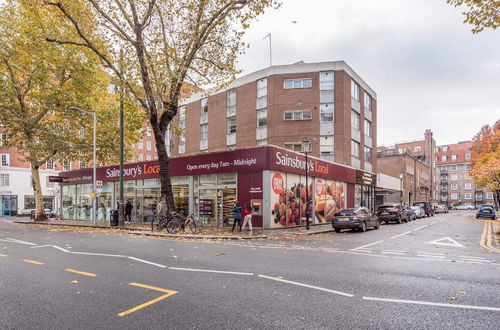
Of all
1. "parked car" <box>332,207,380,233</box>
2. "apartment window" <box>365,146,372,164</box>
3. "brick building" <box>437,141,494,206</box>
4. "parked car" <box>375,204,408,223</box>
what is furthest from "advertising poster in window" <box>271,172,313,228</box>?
"brick building" <box>437,141,494,206</box>

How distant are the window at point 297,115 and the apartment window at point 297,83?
8.53 feet

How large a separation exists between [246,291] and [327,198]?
73.6 ft

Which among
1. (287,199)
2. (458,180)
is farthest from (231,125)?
(458,180)

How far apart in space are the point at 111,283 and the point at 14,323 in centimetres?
210

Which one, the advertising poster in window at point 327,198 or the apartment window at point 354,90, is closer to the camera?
the advertising poster in window at point 327,198

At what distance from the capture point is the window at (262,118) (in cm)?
3562

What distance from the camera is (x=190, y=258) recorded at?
952 centimetres

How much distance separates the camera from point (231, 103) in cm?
3906

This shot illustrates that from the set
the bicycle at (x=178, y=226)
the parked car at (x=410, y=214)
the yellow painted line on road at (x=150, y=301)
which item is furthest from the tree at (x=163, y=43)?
the parked car at (x=410, y=214)

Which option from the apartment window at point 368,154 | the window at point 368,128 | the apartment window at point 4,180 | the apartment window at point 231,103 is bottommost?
the apartment window at point 4,180

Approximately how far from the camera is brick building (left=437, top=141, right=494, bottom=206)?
97312mm

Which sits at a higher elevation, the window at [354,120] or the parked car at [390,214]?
the window at [354,120]

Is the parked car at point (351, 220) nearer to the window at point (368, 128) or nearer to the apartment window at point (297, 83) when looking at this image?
the apartment window at point (297, 83)

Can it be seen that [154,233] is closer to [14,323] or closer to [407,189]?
[14,323]
